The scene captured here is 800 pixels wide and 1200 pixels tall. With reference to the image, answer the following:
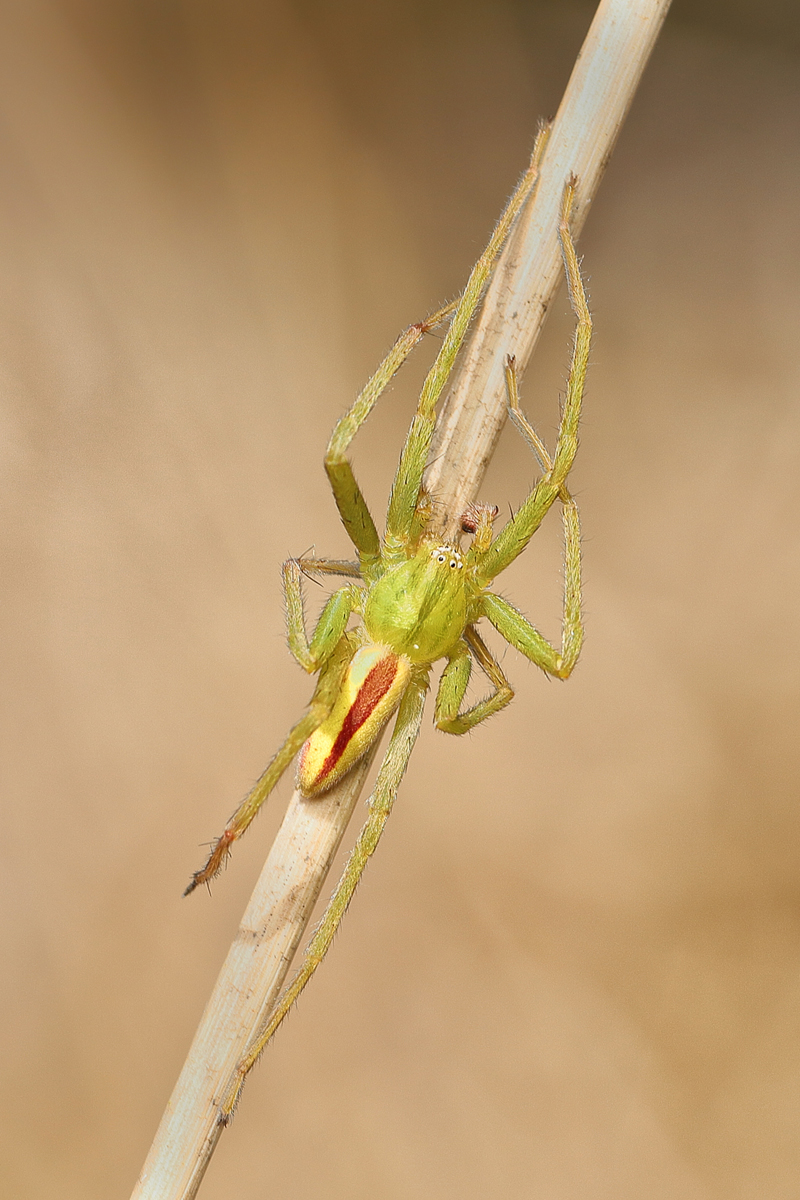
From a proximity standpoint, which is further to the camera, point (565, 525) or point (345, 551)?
point (345, 551)

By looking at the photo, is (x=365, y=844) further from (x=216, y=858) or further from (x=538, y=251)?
(x=538, y=251)

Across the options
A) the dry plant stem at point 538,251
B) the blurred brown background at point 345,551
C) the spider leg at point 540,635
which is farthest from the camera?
the blurred brown background at point 345,551

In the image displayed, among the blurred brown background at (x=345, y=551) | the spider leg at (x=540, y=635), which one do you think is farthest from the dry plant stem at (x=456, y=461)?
the blurred brown background at (x=345, y=551)

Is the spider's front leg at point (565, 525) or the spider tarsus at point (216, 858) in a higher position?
the spider's front leg at point (565, 525)

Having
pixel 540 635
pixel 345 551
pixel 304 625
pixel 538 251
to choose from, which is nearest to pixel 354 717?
pixel 304 625

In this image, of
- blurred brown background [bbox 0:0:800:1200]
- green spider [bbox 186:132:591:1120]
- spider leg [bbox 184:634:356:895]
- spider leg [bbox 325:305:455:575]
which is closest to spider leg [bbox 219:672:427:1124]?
green spider [bbox 186:132:591:1120]

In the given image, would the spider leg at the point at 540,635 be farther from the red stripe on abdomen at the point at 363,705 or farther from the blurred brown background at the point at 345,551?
the blurred brown background at the point at 345,551

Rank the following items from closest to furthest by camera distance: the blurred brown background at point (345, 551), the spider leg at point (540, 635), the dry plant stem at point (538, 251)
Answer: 1. the dry plant stem at point (538, 251)
2. the spider leg at point (540, 635)
3. the blurred brown background at point (345, 551)
